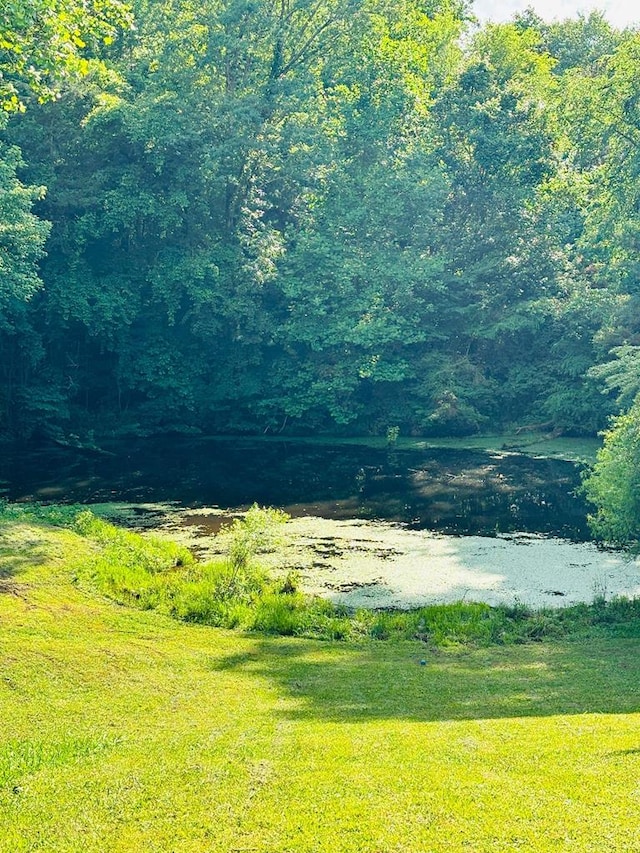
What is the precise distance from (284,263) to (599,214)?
14.3m

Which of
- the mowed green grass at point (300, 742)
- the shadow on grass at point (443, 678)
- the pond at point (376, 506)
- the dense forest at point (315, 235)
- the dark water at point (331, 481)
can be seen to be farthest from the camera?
the dense forest at point (315, 235)

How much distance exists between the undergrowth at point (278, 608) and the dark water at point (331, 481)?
5939 millimetres

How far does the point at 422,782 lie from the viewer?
19.4 ft

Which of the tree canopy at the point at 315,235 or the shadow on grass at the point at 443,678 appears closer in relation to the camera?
the shadow on grass at the point at 443,678

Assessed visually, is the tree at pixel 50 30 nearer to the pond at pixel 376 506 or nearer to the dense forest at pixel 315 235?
the pond at pixel 376 506

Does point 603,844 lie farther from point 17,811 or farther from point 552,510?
point 552,510

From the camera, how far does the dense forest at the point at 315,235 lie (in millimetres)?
33906

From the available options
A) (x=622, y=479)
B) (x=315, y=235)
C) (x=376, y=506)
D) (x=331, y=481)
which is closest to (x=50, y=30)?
(x=622, y=479)

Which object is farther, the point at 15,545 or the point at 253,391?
the point at 253,391

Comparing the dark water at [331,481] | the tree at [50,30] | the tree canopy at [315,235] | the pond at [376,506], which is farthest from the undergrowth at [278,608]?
the tree canopy at [315,235]

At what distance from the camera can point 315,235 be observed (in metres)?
37.8

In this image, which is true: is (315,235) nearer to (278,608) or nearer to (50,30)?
(50,30)

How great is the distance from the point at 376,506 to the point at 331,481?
420cm

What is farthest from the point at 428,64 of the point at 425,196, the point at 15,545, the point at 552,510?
the point at 15,545
